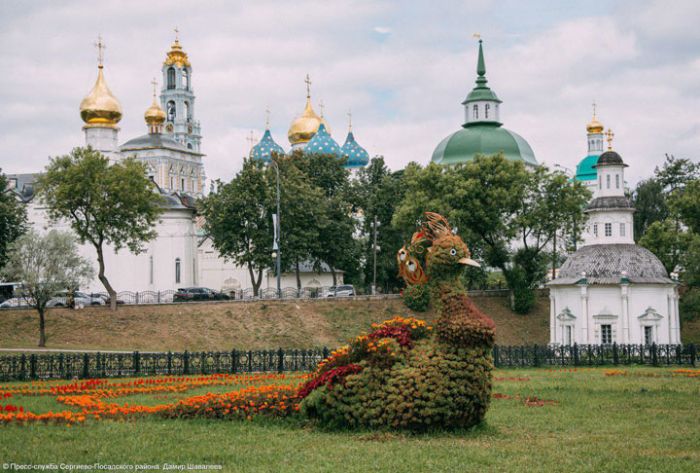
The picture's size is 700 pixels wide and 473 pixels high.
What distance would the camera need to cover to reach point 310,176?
64625 millimetres

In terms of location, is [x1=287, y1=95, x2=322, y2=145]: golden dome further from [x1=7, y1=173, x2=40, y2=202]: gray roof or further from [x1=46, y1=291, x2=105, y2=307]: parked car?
[x1=46, y1=291, x2=105, y2=307]: parked car

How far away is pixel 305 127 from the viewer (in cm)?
8944

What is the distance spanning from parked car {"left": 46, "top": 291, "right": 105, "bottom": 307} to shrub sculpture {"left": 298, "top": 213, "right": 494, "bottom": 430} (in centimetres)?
3447

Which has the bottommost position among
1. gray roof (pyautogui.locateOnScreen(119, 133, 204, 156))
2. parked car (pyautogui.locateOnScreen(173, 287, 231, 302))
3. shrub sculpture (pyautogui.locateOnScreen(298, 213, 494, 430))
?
shrub sculpture (pyautogui.locateOnScreen(298, 213, 494, 430))

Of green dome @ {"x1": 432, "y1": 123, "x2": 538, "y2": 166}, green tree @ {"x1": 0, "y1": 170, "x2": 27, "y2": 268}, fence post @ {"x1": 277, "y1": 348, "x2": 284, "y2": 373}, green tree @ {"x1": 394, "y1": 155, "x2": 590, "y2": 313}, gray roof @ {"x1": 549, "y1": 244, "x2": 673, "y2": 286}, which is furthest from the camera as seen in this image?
green dome @ {"x1": 432, "y1": 123, "x2": 538, "y2": 166}

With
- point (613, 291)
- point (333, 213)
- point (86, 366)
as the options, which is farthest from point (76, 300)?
point (613, 291)

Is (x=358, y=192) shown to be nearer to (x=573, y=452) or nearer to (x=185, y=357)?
(x=185, y=357)

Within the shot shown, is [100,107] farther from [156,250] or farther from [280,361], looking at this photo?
[280,361]

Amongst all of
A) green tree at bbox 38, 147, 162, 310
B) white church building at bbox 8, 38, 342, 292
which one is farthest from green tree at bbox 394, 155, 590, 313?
green tree at bbox 38, 147, 162, 310

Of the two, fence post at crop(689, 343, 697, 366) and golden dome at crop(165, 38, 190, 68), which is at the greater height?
golden dome at crop(165, 38, 190, 68)

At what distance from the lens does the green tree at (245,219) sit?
174ft

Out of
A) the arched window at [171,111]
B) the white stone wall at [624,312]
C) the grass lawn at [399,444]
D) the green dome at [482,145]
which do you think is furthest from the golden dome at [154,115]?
the grass lawn at [399,444]

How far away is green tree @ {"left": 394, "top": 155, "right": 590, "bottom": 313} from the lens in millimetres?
50719

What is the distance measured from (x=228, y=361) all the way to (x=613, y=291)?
21.6 m
